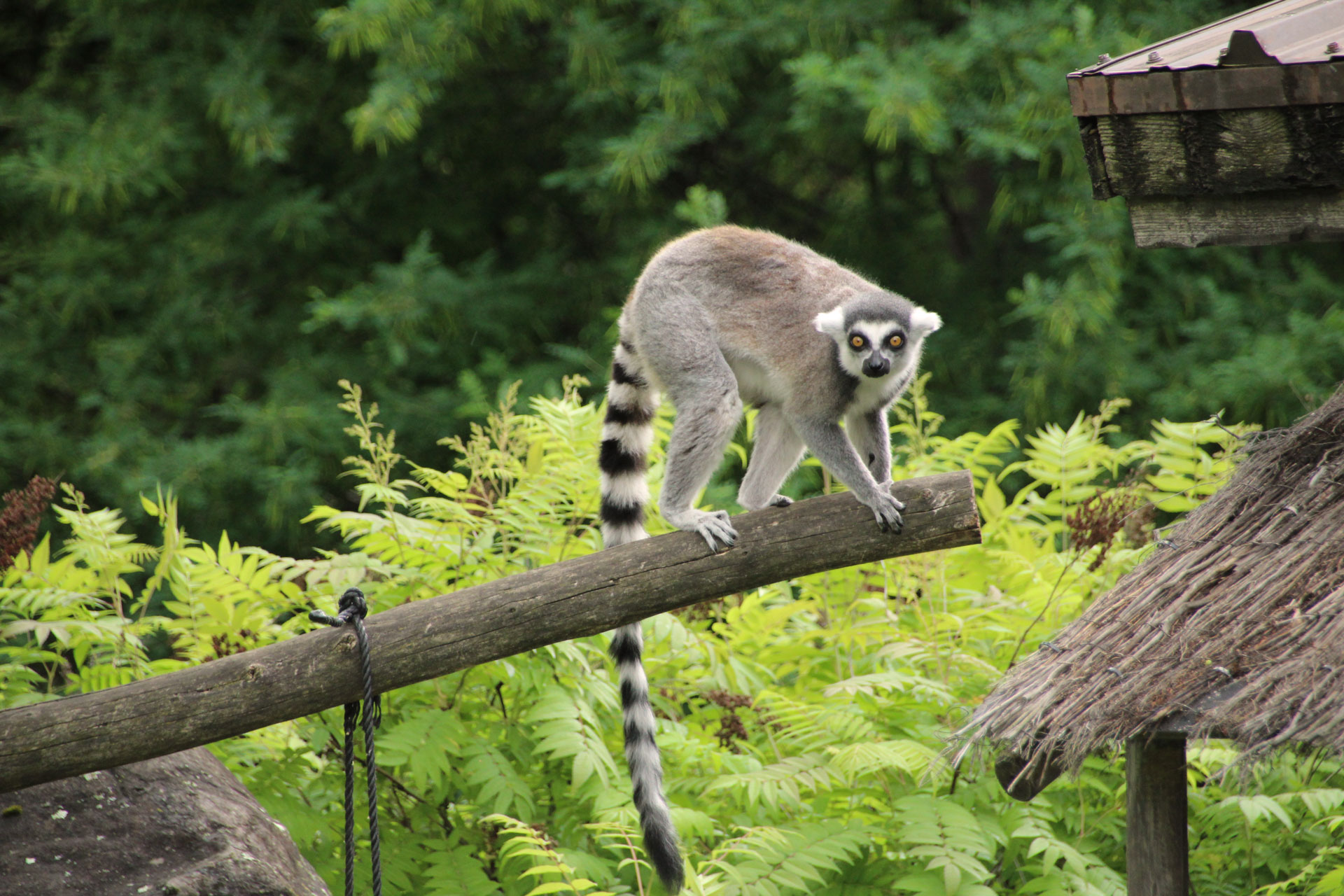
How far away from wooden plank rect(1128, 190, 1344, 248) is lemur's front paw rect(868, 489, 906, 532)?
2.95 ft

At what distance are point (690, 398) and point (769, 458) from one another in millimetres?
419

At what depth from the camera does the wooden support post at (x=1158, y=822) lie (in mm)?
2883

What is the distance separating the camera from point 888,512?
2.93 meters

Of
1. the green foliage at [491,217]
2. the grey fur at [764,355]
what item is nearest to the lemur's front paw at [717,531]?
the grey fur at [764,355]

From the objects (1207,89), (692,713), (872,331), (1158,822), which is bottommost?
(692,713)

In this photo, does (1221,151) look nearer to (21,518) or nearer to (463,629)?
(463,629)

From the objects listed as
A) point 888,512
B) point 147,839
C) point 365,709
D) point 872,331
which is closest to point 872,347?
point 872,331

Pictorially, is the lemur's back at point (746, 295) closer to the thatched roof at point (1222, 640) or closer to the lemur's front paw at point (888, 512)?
the lemur's front paw at point (888, 512)

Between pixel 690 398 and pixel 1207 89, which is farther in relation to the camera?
pixel 690 398

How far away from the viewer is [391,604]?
3.60 meters

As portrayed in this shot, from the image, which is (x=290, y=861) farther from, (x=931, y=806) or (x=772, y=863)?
(x=931, y=806)

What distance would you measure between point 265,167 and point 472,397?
319cm

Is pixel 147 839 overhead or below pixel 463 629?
below

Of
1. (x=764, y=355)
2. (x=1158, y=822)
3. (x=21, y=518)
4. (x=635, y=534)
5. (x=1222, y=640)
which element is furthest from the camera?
(x=764, y=355)
